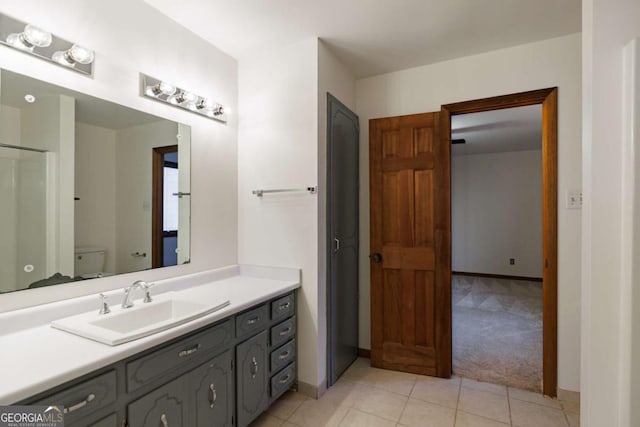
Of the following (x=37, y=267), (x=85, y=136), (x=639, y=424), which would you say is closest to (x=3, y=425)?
(x=37, y=267)

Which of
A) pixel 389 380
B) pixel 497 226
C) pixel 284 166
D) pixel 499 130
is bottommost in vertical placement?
pixel 389 380

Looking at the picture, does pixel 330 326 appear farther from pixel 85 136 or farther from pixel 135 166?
pixel 85 136

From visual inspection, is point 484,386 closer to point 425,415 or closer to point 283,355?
point 425,415

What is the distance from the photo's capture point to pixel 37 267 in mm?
1440

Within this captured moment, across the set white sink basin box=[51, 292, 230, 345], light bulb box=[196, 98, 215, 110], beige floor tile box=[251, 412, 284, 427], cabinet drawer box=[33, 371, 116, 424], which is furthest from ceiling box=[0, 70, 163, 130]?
beige floor tile box=[251, 412, 284, 427]

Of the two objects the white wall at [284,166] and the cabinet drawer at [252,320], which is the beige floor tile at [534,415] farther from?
the cabinet drawer at [252,320]

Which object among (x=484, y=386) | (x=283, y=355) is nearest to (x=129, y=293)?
(x=283, y=355)

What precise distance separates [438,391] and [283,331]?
1.22 meters

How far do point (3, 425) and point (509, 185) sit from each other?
6863 mm

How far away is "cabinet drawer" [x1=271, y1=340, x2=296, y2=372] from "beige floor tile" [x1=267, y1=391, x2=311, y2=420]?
268 mm

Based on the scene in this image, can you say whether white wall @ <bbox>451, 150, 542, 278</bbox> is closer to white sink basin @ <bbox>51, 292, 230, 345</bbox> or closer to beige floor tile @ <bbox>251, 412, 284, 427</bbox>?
beige floor tile @ <bbox>251, 412, 284, 427</bbox>

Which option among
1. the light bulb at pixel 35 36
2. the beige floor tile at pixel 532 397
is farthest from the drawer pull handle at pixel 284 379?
the light bulb at pixel 35 36

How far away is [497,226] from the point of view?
617 centimetres

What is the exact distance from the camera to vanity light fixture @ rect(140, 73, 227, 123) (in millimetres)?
1881
